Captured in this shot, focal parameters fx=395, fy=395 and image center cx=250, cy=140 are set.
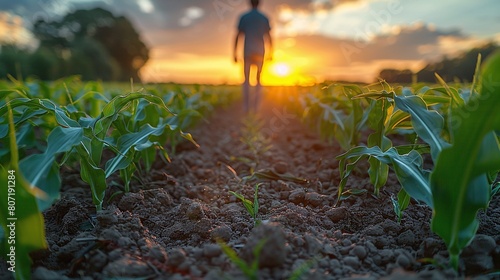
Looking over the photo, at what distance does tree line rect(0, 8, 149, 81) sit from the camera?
40.5 meters

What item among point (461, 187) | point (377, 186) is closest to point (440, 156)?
point (461, 187)

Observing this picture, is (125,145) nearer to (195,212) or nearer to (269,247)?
(195,212)

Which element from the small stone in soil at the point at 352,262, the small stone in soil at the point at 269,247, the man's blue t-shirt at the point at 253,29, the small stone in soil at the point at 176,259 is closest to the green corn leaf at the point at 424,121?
the small stone in soil at the point at 352,262

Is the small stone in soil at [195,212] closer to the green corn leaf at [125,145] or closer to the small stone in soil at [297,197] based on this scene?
the green corn leaf at [125,145]

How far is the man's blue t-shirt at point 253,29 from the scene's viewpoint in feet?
27.7

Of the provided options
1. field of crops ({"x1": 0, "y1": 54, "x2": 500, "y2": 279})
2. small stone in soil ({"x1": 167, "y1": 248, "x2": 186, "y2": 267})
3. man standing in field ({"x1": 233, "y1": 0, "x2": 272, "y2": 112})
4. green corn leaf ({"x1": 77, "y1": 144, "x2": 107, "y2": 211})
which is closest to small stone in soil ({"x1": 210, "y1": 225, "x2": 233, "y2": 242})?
field of crops ({"x1": 0, "y1": 54, "x2": 500, "y2": 279})

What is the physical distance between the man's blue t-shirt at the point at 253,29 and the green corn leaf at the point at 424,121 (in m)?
6.88

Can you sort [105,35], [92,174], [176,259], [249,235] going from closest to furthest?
1. [176,259]
2. [249,235]
3. [92,174]
4. [105,35]

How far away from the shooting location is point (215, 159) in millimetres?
3908

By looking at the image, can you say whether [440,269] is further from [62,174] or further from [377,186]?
[62,174]

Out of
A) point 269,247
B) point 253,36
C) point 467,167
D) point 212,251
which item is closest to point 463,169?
point 467,167

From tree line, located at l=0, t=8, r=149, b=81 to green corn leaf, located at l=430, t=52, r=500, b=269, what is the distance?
129ft

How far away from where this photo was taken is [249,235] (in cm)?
177

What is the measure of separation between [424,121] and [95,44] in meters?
47.6
